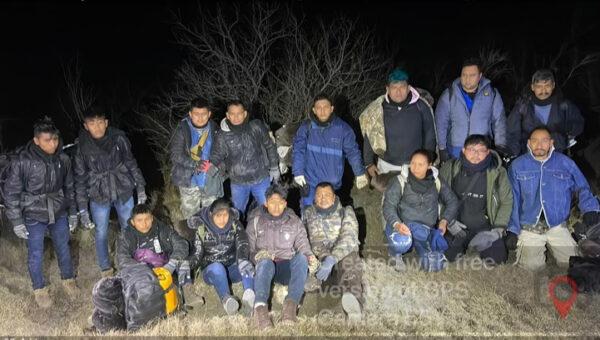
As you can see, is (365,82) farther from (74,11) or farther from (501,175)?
(74,11)

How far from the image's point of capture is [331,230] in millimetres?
6121

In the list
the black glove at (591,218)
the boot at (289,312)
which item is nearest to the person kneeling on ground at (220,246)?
the boot at (289,312)

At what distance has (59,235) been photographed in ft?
20.4

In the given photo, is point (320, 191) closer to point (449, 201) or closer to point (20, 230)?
point (449, 201)

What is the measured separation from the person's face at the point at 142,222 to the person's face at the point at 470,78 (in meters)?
4.02

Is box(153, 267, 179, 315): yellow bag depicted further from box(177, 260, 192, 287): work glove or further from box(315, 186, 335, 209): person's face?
box(315, 186, 335, 209): person's face

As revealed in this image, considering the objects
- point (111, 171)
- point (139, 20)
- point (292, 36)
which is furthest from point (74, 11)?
point (111, 171)

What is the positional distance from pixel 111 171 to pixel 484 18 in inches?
935

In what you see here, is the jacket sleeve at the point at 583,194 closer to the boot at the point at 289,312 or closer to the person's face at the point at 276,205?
the person's face at the point at 276,205

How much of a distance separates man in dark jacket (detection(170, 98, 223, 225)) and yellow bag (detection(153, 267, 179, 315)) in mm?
1388

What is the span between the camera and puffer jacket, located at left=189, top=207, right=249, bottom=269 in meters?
5.93

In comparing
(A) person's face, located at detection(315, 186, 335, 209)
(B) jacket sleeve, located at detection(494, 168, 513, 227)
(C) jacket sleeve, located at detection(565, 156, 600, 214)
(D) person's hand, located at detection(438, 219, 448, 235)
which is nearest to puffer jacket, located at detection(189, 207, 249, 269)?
(A) person's face, located at detection(315, 186, 335, 209)

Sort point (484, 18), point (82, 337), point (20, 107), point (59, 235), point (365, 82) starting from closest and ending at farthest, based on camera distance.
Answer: point (82, 337)
point (59, 235)
point (365, 82)
point (20, 107)
point (484, 18)

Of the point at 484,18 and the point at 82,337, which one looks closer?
the point at 82,337
